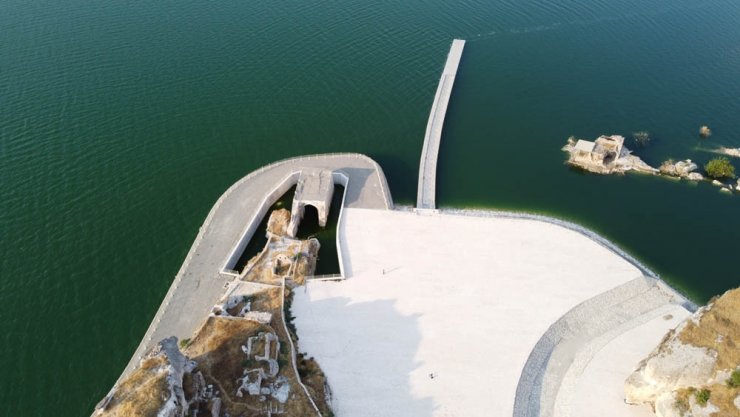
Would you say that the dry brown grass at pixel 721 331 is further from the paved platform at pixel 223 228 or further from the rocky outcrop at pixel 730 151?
the rocky outcrop at pixel 730 151

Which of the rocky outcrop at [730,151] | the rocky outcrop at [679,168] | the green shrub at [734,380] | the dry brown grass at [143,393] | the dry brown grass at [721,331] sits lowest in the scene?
the dry brown grass at [143,393]

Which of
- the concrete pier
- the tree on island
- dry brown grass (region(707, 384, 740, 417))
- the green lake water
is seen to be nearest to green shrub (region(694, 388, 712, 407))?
dry brown grass (region(707, 384, 740, 417))

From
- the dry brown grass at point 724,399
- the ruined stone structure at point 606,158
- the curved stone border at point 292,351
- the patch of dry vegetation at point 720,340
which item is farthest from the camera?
the ruined stone structure at point 606,158

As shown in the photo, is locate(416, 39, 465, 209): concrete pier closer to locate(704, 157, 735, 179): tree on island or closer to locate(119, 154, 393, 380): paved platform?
locate(119, 154, 393, 380): paved platform

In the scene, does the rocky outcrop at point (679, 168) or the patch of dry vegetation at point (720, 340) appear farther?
the rocky outcrop at point (679, 168)

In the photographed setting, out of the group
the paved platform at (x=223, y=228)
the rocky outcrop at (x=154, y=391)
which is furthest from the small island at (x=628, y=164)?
the rocky outcrop at (x=154, y=391)

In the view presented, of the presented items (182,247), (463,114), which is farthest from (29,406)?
(463,114)

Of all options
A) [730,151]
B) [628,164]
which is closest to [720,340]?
[628,164]

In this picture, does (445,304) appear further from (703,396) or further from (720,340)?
(720,340)
